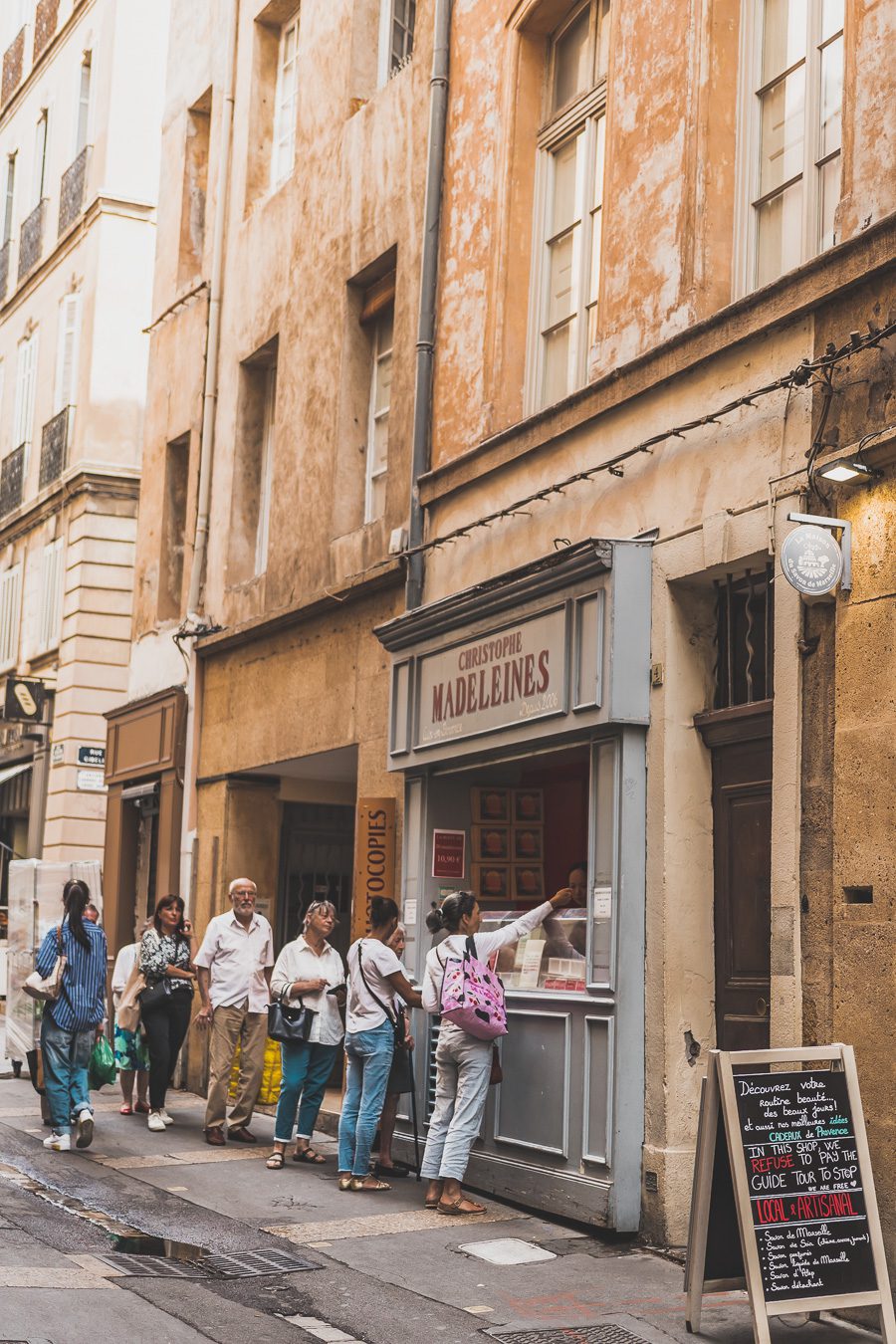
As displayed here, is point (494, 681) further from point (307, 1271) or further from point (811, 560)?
point (307, 1271)

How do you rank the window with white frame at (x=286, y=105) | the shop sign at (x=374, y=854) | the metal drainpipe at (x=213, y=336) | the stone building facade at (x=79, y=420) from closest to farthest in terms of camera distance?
the shop sign at (x=374, y=854) < the window with white frame at (x=286, y=105) < the metal drainpipe at (x=213, y=336) < the stone building facade at (x=79, y=420)

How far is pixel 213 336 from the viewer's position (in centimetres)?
1588

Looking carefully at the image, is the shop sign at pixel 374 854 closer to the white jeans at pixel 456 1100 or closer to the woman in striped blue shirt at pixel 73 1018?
the woman in striped blue shirt at pixel 73 1018

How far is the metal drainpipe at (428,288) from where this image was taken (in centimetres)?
1173

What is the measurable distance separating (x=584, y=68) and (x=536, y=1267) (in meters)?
7.21

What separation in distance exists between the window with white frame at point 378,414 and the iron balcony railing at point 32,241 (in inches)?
495

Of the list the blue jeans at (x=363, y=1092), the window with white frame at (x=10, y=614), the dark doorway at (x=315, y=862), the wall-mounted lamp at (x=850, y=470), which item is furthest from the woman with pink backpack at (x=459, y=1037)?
the window with white frame at (x=10, y=614)

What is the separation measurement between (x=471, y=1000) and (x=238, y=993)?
10.8 ft

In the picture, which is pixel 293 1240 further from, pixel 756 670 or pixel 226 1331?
pixel 756 670

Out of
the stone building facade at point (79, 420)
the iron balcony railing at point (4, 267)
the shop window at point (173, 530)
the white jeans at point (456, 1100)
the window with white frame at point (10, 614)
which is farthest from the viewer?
the iron balcony railing at point (4, 267)

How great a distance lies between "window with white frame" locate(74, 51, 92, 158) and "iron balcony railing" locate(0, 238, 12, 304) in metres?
3.35

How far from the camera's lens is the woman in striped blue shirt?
1076cm

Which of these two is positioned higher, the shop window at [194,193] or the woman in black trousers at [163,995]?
the shop window at [194,193]

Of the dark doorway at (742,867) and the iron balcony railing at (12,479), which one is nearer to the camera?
the dark doorway at (742,867)
